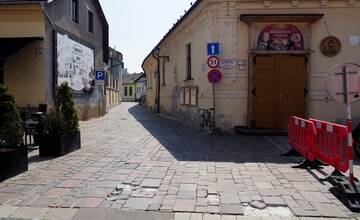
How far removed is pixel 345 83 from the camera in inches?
201

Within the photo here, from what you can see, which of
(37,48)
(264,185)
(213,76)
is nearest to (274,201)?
(264,185)

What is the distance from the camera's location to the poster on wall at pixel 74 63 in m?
14.1

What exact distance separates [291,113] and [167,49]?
1006cm

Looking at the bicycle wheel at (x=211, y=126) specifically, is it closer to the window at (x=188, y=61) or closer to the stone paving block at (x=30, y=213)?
the window at (x=188, y=61)

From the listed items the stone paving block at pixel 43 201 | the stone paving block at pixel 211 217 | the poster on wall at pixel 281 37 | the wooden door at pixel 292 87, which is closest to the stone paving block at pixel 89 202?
the stone paving block at pixel 43 201

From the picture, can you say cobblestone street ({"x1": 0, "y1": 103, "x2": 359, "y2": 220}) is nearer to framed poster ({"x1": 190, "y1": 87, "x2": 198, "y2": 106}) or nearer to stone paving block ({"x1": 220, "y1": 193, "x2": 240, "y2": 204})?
stone paving block ({"x1": 220, "y1": 193, "x2": 240, "y2": 204})

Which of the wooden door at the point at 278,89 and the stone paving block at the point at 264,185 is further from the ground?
the wooden door at the point at 278,89

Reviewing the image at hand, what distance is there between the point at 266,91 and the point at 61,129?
6498 mm

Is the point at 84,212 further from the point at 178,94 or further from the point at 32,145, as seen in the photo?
the point at 178,94

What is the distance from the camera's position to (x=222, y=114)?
11.4m

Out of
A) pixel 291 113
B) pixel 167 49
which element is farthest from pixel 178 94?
pixel 291 113

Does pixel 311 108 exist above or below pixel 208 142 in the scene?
above

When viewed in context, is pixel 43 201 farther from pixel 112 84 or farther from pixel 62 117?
pixel 112 84

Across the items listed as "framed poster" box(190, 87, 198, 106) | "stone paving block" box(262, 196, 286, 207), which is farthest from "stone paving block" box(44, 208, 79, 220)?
"framed poster" box(190, 87, 198, 106)
